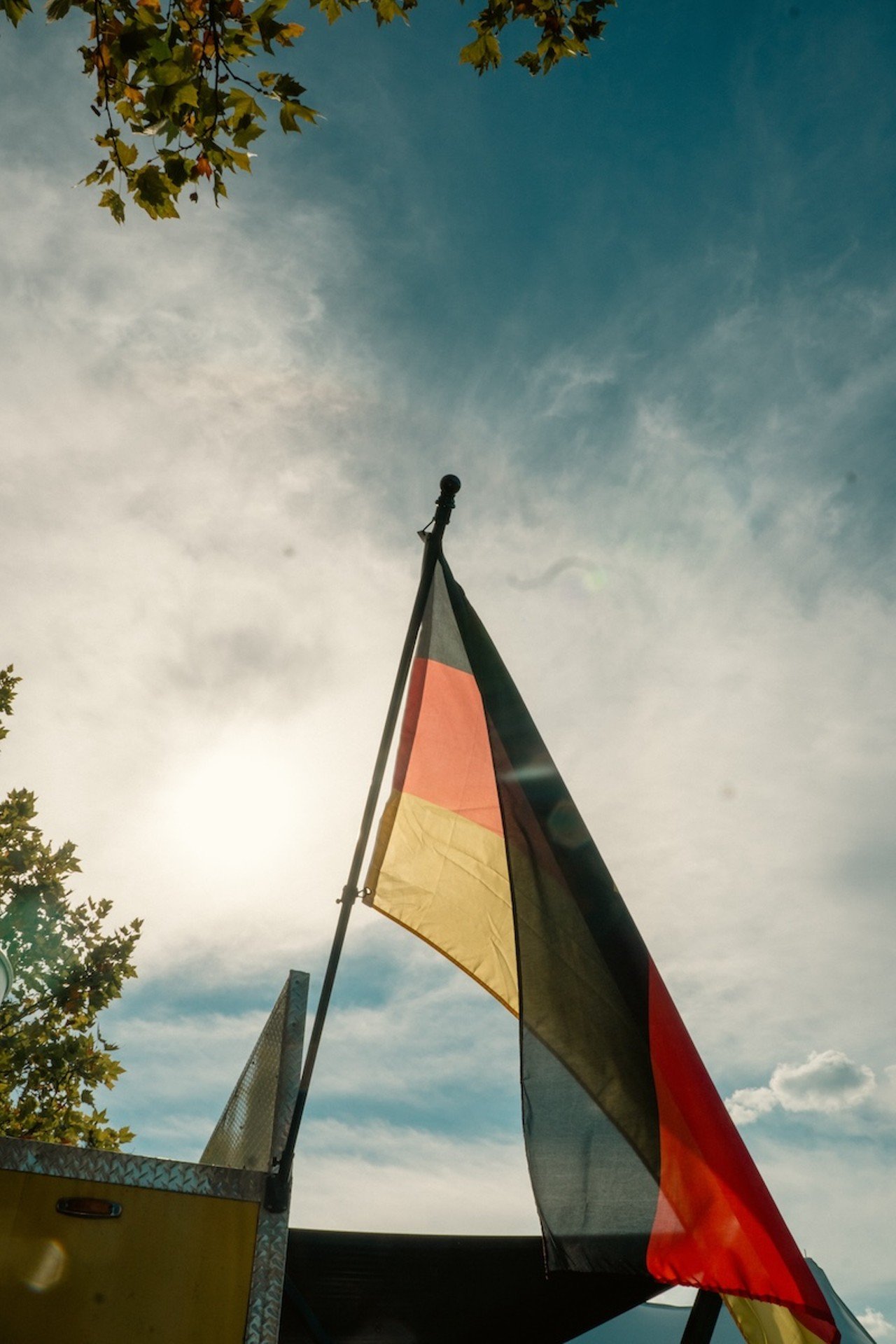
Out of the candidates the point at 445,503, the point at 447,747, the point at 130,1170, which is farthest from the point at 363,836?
the point at 445,503

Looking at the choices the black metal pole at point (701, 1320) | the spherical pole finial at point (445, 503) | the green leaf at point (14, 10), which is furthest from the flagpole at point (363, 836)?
the green leaf at point (14, 10)

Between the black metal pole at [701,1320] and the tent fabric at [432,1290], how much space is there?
673 mm

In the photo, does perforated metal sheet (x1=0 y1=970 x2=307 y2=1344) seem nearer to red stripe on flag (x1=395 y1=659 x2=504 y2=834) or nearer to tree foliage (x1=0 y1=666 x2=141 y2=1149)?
red stripe on flag (x1=395 y1=659 x2=504 y2=834)

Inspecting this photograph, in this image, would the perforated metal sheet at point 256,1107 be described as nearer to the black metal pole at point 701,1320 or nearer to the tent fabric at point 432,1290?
the tent fabric at point 432,1290

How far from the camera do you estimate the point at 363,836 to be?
4367 mm

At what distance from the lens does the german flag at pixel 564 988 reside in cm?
321

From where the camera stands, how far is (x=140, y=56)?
408 cm

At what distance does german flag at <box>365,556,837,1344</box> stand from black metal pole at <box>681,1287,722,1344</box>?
0.28 metres

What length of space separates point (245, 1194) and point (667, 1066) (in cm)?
186

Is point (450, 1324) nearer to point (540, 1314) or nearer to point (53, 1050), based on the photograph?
point (540, 1314)

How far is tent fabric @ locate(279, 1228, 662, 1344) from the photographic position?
407 centimetres

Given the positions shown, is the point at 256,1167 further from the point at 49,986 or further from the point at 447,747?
the point at 49,986

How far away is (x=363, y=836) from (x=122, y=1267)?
2025 millimetres

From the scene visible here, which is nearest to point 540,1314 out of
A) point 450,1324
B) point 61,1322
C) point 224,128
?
point 450,1324
